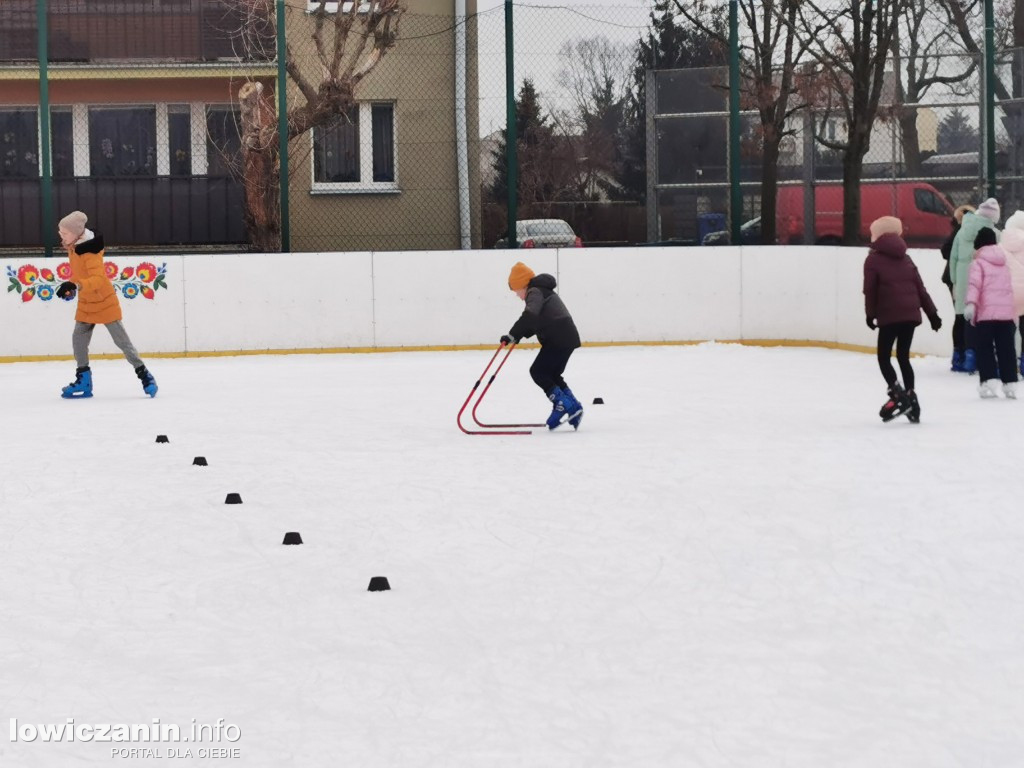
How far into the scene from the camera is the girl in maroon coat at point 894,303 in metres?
10.7

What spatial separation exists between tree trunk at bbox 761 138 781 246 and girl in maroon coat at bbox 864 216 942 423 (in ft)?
22.9

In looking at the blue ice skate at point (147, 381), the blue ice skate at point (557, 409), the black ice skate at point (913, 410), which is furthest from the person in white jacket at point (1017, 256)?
the blue ice skate at point (147, 381)

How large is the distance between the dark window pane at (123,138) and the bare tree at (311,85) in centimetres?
273

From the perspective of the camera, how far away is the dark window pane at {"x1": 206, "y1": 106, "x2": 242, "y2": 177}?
67.4 ft

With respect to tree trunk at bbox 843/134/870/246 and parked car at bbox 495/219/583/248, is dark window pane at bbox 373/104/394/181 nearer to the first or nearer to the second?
parked car at bbox 495/219/583/248

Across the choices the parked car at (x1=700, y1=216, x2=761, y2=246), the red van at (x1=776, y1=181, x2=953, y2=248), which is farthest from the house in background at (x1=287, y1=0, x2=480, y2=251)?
the red van at (x1=776, y1=181, x2=953, y2=248)

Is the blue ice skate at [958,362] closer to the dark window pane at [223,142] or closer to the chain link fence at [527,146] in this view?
the chain link fence at [527,146]

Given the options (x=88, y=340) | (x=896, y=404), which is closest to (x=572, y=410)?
(x=896, y=404)

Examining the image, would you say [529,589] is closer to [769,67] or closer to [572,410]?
[572,410]

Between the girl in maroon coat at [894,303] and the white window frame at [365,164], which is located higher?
the white window frame at [365,164]

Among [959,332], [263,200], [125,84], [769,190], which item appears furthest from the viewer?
[125,84]

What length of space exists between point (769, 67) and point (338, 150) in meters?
5.03

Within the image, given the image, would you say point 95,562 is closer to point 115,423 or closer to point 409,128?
point 115,423

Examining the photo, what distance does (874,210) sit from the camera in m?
18.3
